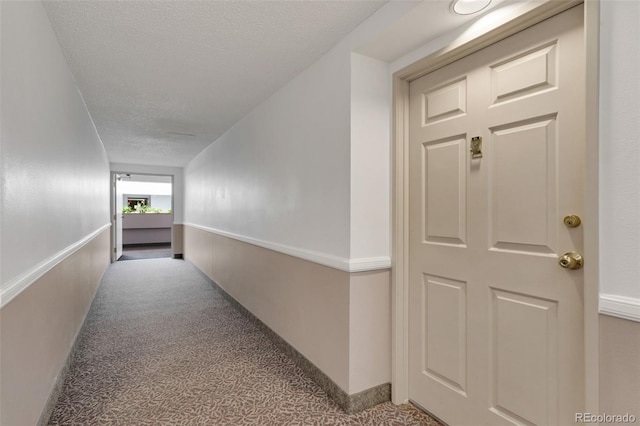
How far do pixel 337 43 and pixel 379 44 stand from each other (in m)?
0.36

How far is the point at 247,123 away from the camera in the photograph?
144 inches

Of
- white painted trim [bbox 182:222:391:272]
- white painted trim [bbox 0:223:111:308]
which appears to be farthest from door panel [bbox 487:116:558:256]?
white painted trim [bbox 0:223:111:308]

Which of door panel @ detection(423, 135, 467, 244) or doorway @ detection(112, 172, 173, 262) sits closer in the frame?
door panel @ detection(423, 135, 467, 244)

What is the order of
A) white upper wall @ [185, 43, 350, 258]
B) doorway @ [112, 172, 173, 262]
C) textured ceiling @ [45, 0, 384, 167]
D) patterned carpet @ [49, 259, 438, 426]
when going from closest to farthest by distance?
textured ceiling @ [45, 0, 384, 167] → patterned carpet @ [49, 259, 438, 426] → white upper wall @ [185, 43, 350, 258] → doorway @ [112, 172, 173, 262]

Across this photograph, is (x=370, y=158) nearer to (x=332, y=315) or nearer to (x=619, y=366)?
(x=332, y=315)

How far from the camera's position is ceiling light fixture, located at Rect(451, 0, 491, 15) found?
1448mm

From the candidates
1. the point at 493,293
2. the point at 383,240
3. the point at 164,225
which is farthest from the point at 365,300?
the point at 164,225

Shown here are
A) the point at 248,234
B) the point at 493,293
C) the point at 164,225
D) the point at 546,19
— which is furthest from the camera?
the point at 164,225

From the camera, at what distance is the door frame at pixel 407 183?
115 centimetres

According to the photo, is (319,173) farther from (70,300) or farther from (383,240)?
(70,300)

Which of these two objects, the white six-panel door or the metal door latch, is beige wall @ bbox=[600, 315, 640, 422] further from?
the metal door latch

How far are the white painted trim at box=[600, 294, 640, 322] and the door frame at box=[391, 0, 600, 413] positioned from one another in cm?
3

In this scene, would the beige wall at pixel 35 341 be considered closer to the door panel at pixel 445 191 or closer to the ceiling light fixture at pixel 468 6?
the door panel at pixel 445 191

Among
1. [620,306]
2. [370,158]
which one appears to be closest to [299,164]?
[370,158]
